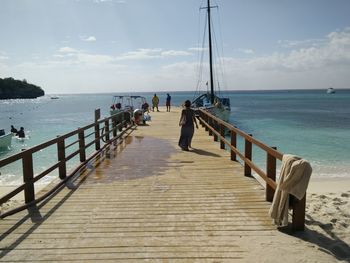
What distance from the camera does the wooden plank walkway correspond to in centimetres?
456

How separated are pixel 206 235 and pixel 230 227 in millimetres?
468

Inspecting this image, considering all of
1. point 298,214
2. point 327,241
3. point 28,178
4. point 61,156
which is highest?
point 61,156

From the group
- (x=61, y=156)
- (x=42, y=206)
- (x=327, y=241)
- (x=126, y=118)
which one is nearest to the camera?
(x=327, y=241)

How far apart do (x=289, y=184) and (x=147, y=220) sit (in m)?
2.16

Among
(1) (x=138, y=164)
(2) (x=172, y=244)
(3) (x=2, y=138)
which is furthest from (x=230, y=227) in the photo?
(3) (x=2, y=138)

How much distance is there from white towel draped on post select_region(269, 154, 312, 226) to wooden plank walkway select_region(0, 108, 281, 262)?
0.28 metres

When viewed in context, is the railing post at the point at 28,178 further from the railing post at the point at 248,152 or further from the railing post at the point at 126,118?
the railing post at the point at 126,118

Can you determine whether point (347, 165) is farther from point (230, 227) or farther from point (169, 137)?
point (230, 227)

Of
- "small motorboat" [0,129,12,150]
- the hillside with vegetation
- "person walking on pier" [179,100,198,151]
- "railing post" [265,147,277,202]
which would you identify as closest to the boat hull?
"small motorboat" [0,129,12,150]

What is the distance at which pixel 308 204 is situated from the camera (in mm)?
10289

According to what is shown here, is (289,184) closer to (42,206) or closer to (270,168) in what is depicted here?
(270,168)

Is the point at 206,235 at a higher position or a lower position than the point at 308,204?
higher

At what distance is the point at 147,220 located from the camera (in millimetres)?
5645

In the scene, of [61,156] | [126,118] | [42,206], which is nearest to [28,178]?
[42,206]
